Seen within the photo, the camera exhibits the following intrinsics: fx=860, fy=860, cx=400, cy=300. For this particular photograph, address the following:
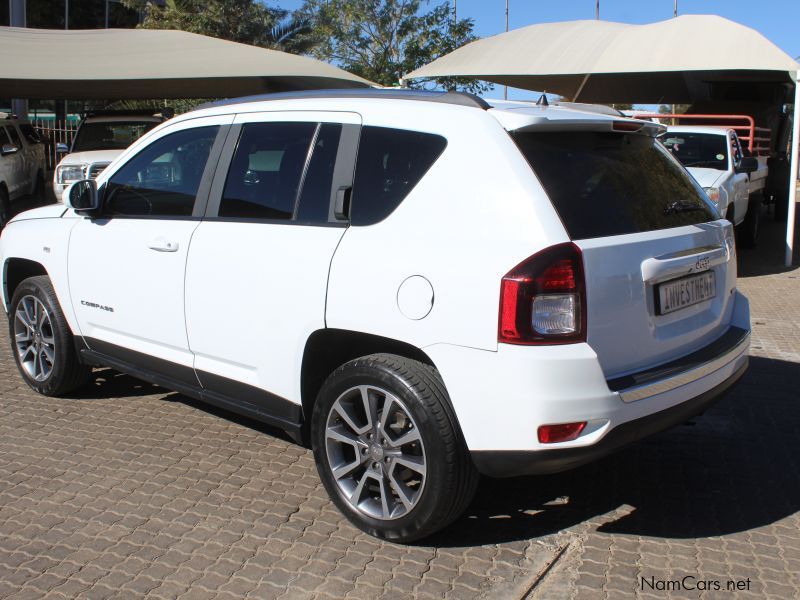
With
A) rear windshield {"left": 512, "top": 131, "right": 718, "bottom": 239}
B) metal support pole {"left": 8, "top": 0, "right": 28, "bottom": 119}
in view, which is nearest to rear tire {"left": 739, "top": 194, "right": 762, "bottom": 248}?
rear windshield {"left": 512, "top": 131, "right": 718, "bottom": 239}

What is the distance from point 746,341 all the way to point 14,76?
37.1ft

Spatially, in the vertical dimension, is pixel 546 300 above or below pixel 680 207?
below

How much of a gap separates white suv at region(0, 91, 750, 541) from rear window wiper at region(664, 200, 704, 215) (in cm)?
1

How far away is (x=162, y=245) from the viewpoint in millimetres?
4379

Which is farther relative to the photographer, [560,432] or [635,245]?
[635,245]

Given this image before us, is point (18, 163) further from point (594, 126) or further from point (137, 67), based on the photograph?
point (594, 126)

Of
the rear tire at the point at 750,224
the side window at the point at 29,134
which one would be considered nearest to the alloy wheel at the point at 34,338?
the rear tire at the point at 750,224

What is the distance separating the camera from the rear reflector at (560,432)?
10.2 feet

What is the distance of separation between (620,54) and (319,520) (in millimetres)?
13639

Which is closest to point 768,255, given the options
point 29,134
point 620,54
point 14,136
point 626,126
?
point 620,54

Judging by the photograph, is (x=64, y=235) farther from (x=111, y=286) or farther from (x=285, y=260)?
(x=285, y=260)

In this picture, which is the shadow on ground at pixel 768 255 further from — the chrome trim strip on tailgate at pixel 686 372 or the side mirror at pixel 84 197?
the side mirror at pixel 84 197

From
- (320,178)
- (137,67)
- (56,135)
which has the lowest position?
(320,178)

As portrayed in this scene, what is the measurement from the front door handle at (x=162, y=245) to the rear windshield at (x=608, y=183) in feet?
6.19
